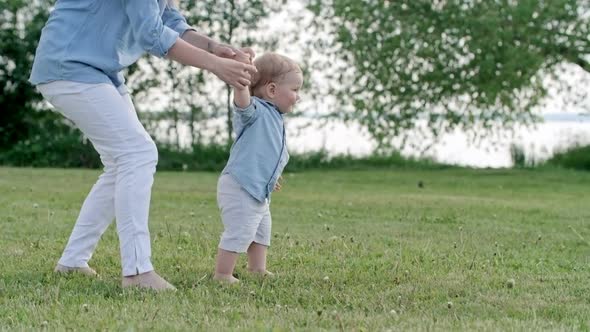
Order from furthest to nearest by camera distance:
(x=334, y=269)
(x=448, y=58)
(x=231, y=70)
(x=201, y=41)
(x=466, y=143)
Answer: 1. (x=466, y=143)
2. (x=448, y=58)
3. (x=334, y=269)
4. (x=201, y=41)
5. (x=231, y=70)

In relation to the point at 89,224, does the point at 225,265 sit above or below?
below

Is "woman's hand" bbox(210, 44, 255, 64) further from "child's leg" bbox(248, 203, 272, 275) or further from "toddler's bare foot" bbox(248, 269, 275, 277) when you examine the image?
"toddler's bare foot" bbox(248, 269, 275, 277)

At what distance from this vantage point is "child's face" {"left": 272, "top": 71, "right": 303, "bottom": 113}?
5.38 meters

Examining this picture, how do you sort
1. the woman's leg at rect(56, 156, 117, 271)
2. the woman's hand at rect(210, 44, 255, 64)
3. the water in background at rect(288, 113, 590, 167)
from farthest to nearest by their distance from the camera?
the water in background at rect(288, 113, 590, 167) → the woman's leg at rect(56, 156, 117, 271) → the woman's hand at rect(210, 44, 255, 64)

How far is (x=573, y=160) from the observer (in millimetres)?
20344

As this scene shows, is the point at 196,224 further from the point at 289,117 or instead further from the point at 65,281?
the point at 289,117

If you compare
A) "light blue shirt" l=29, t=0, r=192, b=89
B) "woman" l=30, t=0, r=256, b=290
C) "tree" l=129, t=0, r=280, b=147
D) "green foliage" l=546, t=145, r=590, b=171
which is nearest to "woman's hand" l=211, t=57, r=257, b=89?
"woman" l=30, t=0, r=256, b=290

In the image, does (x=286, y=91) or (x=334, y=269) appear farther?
(x=334, y=269)

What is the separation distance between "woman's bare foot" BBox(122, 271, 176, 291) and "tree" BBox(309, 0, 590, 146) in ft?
41.8

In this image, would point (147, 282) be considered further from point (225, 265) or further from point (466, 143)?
point (466, 143)

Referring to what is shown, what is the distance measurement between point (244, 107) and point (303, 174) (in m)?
13.0

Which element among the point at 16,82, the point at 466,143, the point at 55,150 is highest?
the point at 16,82

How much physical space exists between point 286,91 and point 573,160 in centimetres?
1606

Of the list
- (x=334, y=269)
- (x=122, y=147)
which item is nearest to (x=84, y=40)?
(x=122, y=147)
